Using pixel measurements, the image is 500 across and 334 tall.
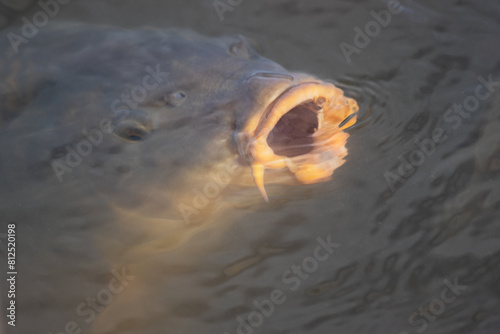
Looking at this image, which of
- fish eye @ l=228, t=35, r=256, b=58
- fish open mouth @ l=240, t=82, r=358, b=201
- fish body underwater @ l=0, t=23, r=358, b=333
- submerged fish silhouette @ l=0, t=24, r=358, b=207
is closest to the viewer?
fish open mouth @ l=240, t=82, r=358, b=201

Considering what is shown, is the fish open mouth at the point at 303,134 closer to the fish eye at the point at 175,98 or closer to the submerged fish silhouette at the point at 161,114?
the submerged fish silhouette at the point at 161,114

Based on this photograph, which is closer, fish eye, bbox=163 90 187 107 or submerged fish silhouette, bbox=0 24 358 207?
submerged fish silhouette, bbox=0 24 358 207

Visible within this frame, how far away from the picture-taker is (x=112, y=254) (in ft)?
9.26

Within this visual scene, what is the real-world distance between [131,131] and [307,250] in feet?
3.48

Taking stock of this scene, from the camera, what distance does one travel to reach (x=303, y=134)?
8.91 feet

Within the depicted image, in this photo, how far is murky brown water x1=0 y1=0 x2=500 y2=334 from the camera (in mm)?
2656

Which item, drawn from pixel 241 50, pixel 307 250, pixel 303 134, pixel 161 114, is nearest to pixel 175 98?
pixel 161 114

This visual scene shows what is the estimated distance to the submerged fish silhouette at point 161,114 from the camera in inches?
96.0

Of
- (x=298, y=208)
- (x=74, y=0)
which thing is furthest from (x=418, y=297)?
(x=74, y=0)

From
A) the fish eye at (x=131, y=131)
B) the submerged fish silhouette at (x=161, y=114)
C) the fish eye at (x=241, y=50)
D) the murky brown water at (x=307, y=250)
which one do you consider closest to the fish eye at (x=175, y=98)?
the submerged fish silhouette at (x=161, y=114)

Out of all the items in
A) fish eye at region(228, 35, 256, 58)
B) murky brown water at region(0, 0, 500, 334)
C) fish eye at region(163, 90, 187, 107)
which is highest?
fish eye at region(228, 35, 256, 58)

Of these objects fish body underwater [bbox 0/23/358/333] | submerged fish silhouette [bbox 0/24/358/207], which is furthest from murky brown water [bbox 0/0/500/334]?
submerged fish silhouette [bbox 0/24/358/207]

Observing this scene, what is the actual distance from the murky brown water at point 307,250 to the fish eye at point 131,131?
347 mm

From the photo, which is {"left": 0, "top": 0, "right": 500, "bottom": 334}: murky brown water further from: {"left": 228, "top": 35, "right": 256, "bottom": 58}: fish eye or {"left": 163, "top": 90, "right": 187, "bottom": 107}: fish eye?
{"left": 228, "top": 35, "right": 256, "bottom": 58}: fish eye
